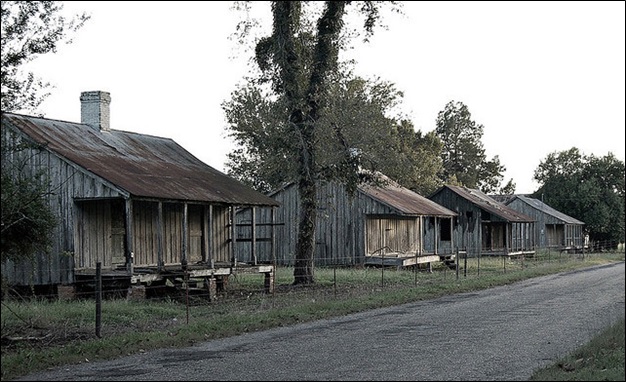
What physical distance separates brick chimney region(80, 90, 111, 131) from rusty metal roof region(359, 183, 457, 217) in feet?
42.3

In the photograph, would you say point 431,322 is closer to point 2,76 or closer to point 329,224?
point 2,76

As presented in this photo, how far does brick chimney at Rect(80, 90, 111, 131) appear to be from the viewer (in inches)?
1053

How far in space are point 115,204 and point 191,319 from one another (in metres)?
7.03

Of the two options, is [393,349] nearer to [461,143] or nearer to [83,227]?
[83,227]

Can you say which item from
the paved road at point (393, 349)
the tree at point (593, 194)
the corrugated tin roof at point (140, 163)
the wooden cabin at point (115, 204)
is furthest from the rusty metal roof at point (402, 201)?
the tree at point (593, 194)

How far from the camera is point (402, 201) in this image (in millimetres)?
40531

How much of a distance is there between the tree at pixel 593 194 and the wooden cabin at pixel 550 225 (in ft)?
6.79

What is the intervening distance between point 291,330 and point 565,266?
30191mm

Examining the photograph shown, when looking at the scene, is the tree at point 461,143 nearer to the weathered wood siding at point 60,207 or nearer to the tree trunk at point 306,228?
the tree trunk at point 306,228

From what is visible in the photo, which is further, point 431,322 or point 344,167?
point 344,167

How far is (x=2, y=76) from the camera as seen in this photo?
42.6 ft

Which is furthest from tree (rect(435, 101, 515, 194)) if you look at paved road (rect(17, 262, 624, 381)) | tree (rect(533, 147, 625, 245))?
paved road (rect(17, 262, 624, 381))

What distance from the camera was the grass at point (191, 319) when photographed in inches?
472

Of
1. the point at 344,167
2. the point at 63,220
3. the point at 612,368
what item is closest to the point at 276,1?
the point at 344,167
